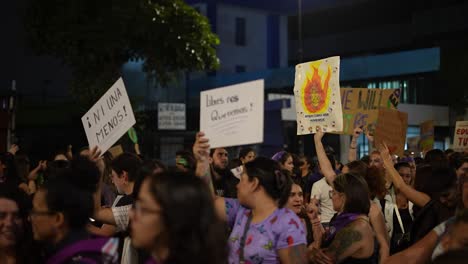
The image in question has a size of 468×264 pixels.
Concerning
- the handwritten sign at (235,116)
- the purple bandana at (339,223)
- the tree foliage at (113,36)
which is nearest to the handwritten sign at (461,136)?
the purple bandana at (339,223)

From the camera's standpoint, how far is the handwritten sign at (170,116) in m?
19.4

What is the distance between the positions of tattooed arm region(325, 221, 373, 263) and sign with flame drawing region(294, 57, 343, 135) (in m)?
2.21

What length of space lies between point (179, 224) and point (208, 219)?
0.44 feet

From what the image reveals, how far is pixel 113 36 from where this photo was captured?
20938 mm

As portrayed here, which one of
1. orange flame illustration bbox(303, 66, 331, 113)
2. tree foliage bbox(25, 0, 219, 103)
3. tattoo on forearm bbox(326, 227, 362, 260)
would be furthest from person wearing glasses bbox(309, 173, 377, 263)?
tree foliage bbox(25, 0, 219, 103)

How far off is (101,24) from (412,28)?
1486 inches

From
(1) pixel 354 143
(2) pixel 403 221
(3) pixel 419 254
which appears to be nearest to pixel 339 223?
(3) pixel 419 254

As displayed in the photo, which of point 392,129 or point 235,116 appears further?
point 392,129

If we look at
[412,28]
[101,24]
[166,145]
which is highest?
[412,28]

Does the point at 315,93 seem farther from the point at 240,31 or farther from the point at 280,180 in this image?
the point at 240,31

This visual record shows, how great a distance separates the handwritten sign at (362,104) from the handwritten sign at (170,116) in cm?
886

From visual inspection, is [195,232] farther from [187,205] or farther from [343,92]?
[343,92]

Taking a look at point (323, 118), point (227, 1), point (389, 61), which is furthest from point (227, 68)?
point (323, 118)

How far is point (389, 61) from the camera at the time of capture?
36156 mm
